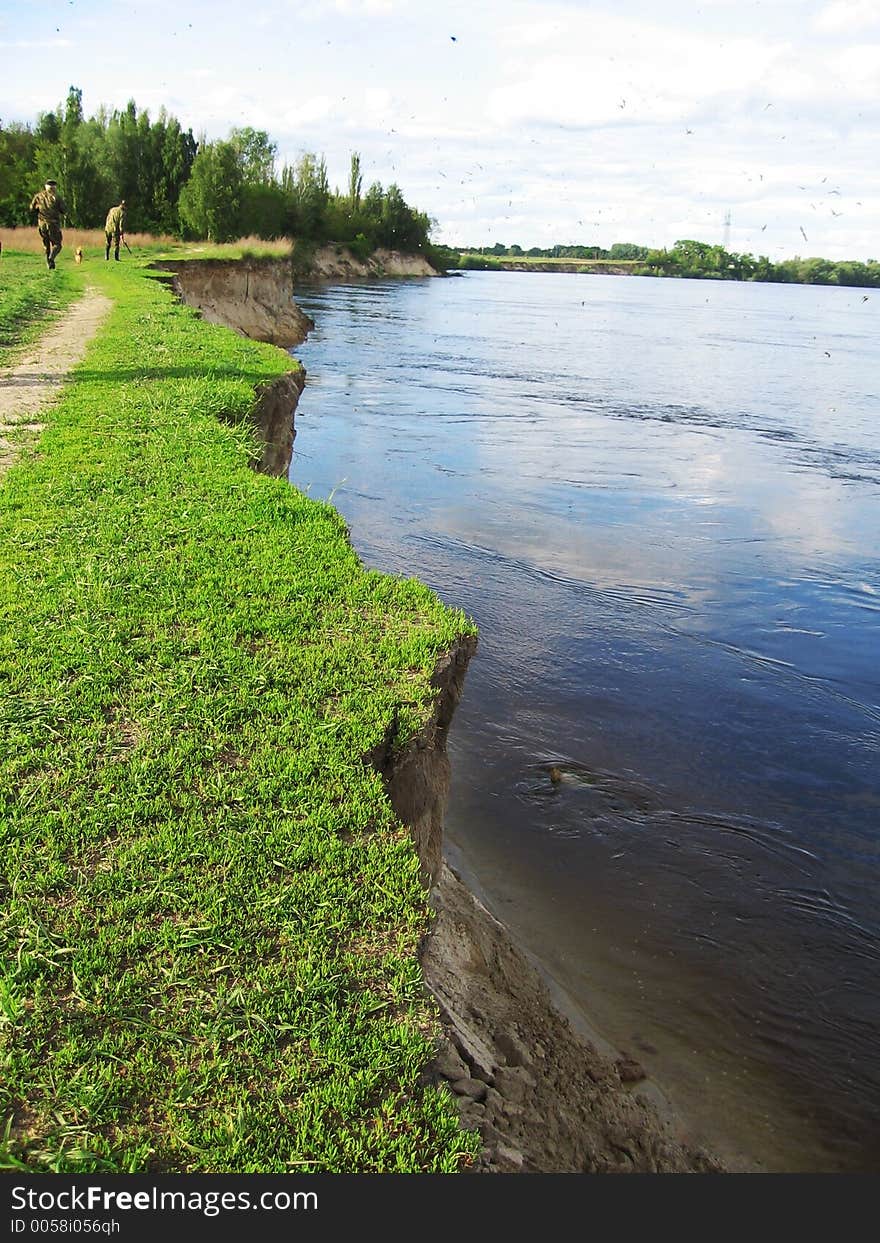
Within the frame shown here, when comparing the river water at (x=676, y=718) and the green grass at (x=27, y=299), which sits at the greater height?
the green grass at (x=27, y=299)

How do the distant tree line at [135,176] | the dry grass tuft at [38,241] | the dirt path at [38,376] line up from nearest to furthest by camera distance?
the dirt path at [38,376]
the dry grass tuft at [38,241]
the distant tree line at [135,176]

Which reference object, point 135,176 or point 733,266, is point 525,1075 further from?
point 733,266

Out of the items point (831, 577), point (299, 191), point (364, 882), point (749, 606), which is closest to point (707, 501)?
point (831, 577)

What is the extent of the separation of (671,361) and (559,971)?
40439 millimetres

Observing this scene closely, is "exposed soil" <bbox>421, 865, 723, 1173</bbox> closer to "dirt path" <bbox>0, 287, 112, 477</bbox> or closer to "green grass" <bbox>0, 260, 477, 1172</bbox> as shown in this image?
"green grass" <bbox>0, 260, 477, 1172</bbox>

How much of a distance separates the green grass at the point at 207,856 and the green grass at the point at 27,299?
10168 millimetres

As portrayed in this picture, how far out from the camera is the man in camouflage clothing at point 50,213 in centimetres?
2497

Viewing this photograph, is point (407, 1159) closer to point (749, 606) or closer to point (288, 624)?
point (288, 624)

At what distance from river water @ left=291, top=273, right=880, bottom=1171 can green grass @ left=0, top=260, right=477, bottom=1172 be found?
2.40 meters

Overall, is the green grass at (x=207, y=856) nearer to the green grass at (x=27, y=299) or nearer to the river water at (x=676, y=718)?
the river water at (x=676, y=718)

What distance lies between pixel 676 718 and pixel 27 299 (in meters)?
18.6

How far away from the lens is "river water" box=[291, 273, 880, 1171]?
5668 mm

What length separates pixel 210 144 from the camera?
209 feet

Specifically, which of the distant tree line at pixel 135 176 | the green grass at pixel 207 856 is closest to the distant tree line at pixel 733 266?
the distant tree line at pixel 135 176
